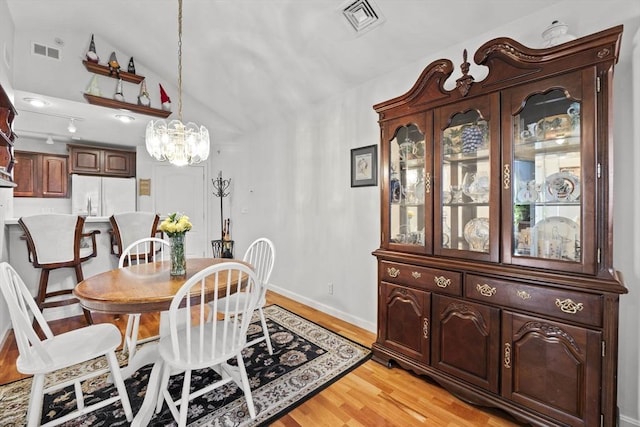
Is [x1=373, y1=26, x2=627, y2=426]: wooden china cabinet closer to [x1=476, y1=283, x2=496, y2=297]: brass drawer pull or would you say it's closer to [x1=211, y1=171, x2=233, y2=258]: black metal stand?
[x1=476, y1=283, x2=496, y2=297]: brass drawer pull

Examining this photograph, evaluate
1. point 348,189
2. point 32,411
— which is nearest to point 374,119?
point 348,189

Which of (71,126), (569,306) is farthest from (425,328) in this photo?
(71,126)

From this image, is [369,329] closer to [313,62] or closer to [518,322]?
[518,322]

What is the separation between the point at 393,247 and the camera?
7.49 ft

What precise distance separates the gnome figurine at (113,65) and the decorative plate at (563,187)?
486 centimetres

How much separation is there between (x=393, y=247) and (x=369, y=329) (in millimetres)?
1118

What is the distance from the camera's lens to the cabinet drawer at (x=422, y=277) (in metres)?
1.90

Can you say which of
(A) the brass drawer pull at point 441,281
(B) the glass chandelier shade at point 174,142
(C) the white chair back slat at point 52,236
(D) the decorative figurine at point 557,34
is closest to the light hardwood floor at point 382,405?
(A) the brass drawer pull at point 441,281

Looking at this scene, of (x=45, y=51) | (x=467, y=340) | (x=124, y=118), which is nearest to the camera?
(x=467, y=340)

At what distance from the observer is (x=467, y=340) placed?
71.9 inches

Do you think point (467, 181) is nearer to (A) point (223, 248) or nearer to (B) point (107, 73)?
(A) point (223, 248)

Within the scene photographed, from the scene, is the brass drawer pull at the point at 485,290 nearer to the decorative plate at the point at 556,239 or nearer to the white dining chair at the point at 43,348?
the decorative plate at the point at 556,239

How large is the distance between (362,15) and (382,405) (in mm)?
2873

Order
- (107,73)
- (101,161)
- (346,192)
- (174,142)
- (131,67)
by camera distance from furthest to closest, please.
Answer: (101,161), (131,67), (107,73), (346,192), (174,142)
